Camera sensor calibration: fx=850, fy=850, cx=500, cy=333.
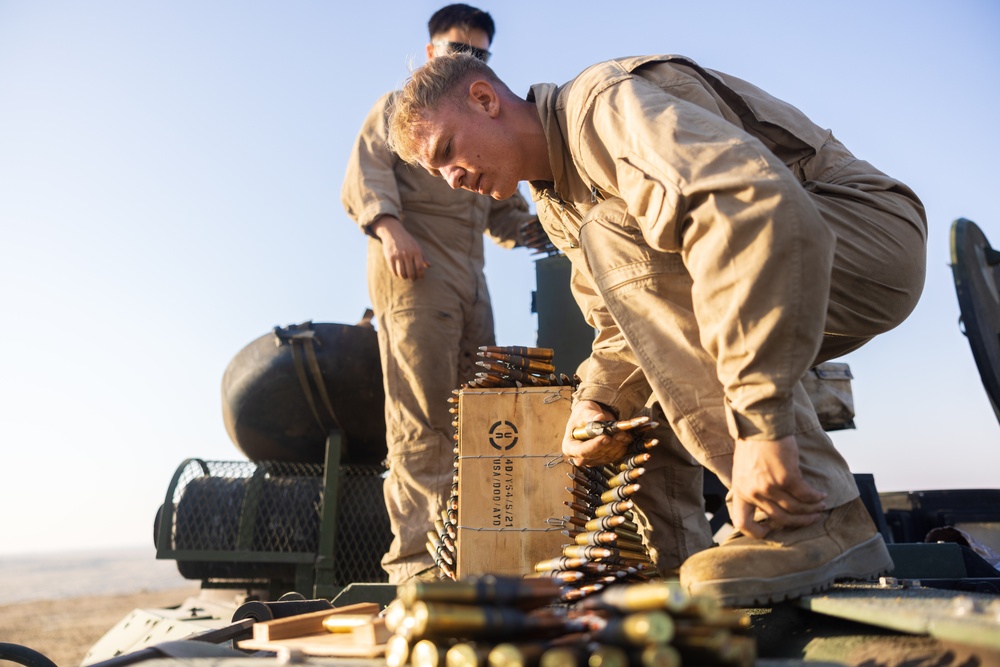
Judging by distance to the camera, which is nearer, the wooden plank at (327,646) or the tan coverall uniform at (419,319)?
the wooden plank at (327,646)

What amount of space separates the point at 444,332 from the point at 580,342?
1006 millimetres

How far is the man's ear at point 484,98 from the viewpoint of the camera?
298 cm

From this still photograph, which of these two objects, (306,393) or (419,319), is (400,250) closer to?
(419,319)

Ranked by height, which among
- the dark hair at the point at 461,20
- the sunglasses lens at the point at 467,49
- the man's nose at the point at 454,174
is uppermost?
the dark hair at the point at 461,20

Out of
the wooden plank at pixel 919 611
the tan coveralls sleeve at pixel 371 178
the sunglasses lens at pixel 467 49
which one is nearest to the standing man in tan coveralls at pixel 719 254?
the wooden plank at pixel 919 611

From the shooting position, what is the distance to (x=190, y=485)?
17.2ft

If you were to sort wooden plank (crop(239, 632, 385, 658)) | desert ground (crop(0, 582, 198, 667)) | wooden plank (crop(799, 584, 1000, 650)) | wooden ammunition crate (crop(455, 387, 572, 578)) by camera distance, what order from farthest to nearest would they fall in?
1. desert ground (crop(0, 582, 198, 667))
2. wooden ammunition crate (crop(455, 387, 572, 578))
3. wooden plank (crop(239, 632, 385, 658))
4. wooden plank (crop(799, 584, 1000, 650))

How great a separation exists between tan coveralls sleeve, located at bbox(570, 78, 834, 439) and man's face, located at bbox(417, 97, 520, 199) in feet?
2.72

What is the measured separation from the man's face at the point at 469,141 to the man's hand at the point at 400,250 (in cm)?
202

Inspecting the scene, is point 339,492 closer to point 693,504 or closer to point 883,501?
point 693,504

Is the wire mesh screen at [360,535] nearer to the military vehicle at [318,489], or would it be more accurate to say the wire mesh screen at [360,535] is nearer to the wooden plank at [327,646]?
the military vehicle at [318,489]

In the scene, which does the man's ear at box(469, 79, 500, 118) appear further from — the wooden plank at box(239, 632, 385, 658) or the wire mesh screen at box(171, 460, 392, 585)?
the wire mesh screen at box(171, 460, 392, 585)

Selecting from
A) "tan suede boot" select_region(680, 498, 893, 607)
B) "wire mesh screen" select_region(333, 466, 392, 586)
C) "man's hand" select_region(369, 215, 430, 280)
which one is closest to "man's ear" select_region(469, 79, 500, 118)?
"tan suede boot" select_region(680, 498, 893, 607)

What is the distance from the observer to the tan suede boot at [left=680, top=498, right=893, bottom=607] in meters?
2.06
